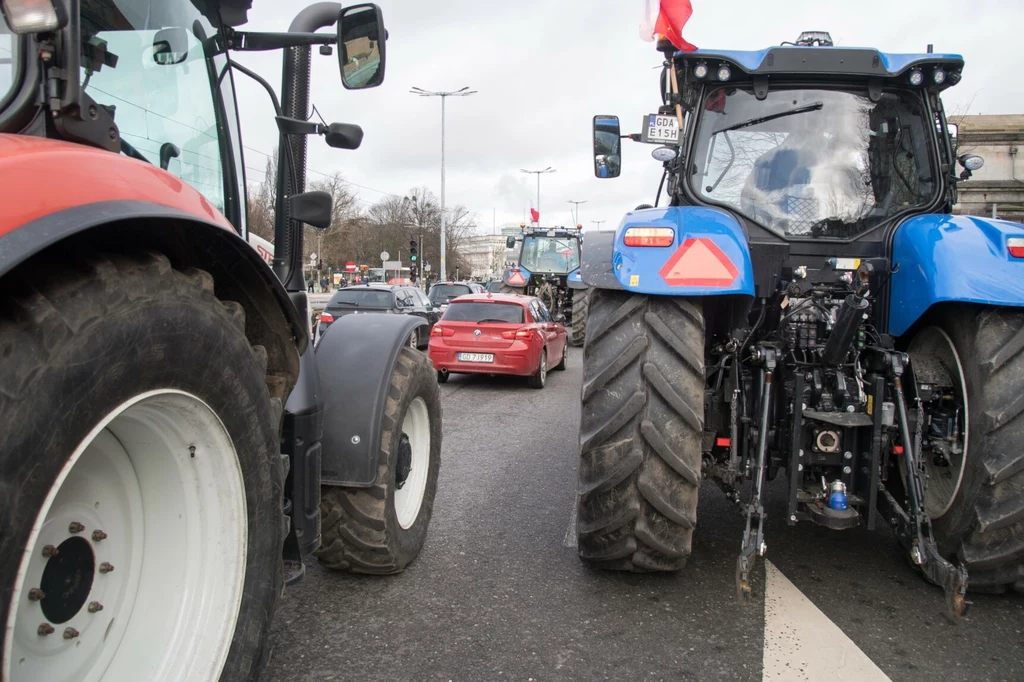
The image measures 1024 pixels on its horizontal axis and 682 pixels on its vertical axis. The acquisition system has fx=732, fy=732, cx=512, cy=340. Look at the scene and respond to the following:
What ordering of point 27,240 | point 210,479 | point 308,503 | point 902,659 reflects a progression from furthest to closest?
point 902,659
point 308,503
point 210,479
point 27,240

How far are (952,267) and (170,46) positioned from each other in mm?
3163

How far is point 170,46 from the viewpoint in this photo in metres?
2.26

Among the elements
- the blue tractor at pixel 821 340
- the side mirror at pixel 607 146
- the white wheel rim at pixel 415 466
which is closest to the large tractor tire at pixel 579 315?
the side mirror at pixel 607 146

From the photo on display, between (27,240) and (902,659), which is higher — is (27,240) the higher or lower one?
the higher one

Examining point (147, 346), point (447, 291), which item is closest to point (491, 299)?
point (147, 346)

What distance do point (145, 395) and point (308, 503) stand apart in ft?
3.73

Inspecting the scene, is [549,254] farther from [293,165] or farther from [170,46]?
[170,46]

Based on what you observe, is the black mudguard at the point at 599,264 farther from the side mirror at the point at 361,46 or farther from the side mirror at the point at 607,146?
the side mirror at the point at 361,46

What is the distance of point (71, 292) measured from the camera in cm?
139

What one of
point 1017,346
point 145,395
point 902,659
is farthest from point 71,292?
point 1017,346

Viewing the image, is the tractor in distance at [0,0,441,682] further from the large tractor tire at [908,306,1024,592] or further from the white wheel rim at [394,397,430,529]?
the large tractor tire at [908,306,1024,592]

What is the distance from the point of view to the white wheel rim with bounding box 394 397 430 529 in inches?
148

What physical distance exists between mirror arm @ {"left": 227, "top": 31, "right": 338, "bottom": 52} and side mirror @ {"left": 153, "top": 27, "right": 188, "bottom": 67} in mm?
243

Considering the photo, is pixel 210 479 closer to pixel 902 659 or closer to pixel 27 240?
pixel 27 240
